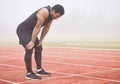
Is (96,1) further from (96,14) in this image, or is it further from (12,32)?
(12,32)

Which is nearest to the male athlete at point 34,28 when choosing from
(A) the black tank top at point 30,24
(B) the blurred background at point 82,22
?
(A) the black tank top at point 30,24

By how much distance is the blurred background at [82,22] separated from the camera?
15.5 metres

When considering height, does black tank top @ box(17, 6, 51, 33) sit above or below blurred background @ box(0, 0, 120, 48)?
above

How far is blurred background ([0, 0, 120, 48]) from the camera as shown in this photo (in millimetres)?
15477

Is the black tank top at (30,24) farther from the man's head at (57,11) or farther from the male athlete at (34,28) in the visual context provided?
the man's head at (57,11)

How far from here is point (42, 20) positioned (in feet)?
16.3

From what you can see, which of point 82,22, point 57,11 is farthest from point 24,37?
point 82,22

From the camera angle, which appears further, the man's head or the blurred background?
the blurred background

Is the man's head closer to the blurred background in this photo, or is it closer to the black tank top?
the black tank top

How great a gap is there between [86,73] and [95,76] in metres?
0.45

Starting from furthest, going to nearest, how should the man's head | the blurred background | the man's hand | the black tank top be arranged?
the blurred background, the black tank top, the man's hand, the man's head

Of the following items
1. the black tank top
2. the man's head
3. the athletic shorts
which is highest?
the man's head

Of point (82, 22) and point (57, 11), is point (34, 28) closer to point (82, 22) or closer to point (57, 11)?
point (57, 11)

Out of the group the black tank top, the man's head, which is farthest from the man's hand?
the man's head
